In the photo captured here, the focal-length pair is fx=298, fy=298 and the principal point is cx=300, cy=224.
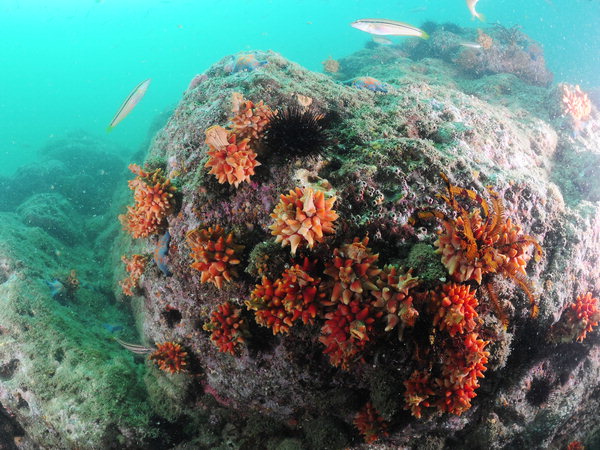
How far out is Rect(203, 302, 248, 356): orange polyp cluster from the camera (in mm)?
3576

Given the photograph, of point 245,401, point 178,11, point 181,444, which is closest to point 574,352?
point 245,401

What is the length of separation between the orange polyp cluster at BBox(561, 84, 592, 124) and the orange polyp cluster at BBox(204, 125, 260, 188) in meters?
8.71

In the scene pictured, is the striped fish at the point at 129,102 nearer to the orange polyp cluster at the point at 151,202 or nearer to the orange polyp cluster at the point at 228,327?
the orange polyp cluster at the point at 151,202

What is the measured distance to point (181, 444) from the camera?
4.59 m

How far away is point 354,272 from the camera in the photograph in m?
2.89

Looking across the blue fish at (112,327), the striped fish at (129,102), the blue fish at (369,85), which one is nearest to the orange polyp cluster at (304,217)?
the blue fish at (369,85)

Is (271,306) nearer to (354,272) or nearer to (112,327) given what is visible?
(354,272)

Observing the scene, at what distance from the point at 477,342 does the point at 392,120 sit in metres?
3.22

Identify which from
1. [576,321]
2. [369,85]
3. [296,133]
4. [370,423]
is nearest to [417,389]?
[370,423]

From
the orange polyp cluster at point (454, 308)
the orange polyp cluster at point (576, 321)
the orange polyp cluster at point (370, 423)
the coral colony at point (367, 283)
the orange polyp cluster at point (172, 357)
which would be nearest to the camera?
the orange polyp cluster at point (454, 308)

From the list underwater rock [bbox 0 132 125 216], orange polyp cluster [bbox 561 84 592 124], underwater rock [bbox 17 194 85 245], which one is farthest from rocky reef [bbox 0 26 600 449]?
underwater rock [bbox 0 132 125 216]

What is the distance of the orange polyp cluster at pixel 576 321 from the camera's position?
378cm

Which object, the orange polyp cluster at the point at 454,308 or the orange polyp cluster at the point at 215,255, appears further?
the orange polyp cluster at the point at 215,255

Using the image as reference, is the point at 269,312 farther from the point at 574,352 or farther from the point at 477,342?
the point at 574,352
